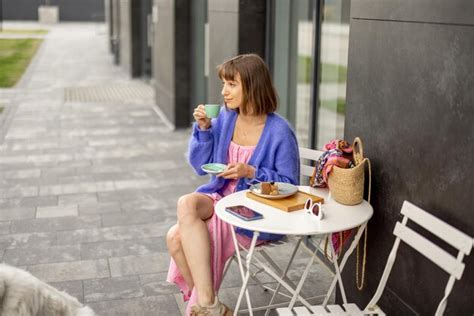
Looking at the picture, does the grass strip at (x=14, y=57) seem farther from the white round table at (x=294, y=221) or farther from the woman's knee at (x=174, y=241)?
the white round table at (x=294, y=221)

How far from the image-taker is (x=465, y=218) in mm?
2922

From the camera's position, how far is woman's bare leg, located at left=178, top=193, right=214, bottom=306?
11.6 feet

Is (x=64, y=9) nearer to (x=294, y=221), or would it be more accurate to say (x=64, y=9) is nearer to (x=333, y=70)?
(x=333, y=70)

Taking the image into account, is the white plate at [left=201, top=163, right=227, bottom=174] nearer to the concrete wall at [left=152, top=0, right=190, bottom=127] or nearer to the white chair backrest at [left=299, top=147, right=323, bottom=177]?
the white chair backrest at [left=299, top=147, right=323, bottom=177]

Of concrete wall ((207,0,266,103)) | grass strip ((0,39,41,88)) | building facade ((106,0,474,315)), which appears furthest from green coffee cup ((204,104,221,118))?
grass strip ((0,39,41,88))

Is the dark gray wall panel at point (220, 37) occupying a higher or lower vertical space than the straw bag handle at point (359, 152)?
higher

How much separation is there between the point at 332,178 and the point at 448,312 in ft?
2.89

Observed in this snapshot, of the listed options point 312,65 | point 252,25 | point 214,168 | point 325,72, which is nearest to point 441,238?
point 214,168

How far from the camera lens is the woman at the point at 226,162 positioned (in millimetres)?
3578

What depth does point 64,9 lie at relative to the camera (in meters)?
41.3

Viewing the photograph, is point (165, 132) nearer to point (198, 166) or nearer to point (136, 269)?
point (136, 269)

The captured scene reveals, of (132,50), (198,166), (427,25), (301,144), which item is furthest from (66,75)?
(427,25)

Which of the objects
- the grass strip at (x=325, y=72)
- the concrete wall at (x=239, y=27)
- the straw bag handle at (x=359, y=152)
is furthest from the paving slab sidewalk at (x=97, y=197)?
the concrete wall at (x=239, y=27)

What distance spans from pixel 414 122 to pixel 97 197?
402 cm
